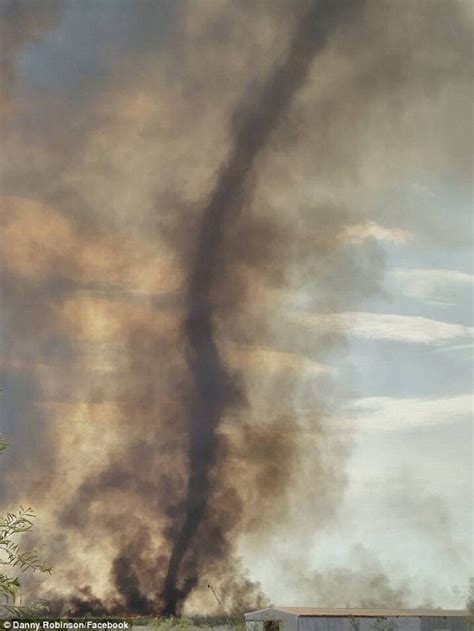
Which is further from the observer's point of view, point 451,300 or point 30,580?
point 451,300

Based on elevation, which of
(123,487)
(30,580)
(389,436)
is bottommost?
(30,580)

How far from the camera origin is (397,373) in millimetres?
53438

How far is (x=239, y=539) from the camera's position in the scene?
2030 inches

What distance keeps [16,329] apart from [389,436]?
21481mm

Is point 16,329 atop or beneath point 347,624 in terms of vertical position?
atop

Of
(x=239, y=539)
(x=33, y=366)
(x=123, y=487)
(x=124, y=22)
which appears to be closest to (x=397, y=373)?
(x=239, y=539)

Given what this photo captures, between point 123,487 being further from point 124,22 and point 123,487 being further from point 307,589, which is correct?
point 124,22

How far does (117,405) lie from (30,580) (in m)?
10.3

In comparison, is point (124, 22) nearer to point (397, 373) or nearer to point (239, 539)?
point (397, 373)

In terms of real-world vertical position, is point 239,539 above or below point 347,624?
above

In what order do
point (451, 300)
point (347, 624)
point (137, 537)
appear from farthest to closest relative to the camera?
point (451, 300) → point (137, 537) → point (347, 624)

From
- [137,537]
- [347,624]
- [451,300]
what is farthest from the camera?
[451,300]

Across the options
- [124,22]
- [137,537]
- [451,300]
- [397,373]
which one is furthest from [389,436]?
[124,22]

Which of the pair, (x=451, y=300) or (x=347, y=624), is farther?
(x=451, y=300)
